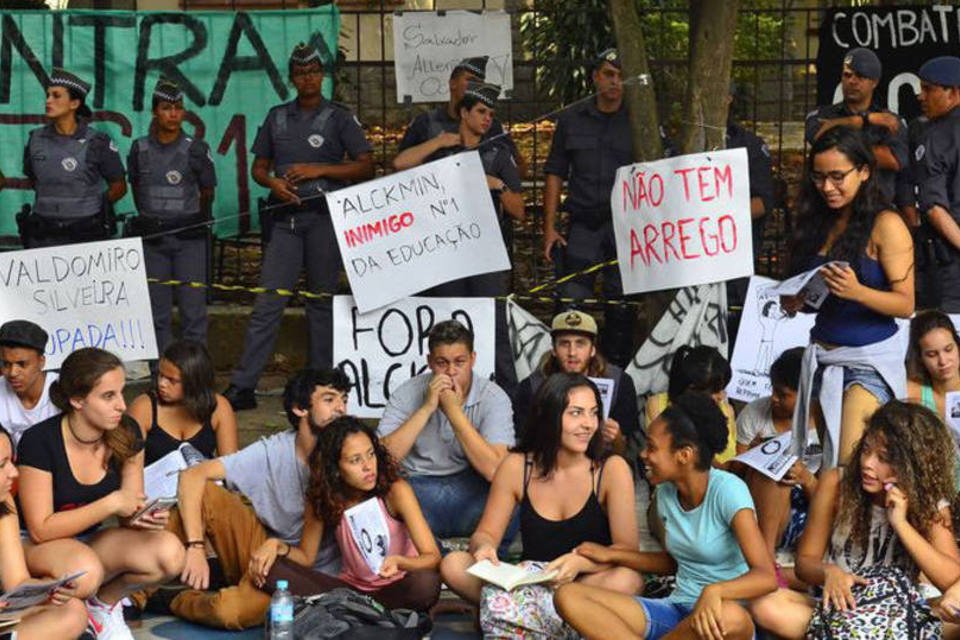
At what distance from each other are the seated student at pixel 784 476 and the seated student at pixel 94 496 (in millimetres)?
2287

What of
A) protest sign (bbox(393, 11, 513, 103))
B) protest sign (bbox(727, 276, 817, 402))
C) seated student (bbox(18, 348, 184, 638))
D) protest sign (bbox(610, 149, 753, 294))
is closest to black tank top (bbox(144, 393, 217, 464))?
seated student (bbox(18, 348, 184, 638))

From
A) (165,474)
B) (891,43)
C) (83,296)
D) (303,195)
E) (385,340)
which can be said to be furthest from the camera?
(891,43)

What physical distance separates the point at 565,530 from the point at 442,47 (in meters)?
4.99

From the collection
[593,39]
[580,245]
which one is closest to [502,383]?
[580,245]

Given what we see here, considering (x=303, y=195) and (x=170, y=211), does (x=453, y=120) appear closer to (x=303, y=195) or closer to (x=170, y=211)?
(x=303, y=195)

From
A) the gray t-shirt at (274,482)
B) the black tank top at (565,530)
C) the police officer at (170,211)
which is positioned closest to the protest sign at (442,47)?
the police officer at (170,211)

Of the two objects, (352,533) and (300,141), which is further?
(300,141)

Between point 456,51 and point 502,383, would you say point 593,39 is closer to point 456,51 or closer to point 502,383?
point 456,51

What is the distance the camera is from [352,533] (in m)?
8.17

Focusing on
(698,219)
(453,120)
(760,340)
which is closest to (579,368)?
(698,219)

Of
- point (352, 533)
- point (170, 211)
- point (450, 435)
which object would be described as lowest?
point (352, 533)

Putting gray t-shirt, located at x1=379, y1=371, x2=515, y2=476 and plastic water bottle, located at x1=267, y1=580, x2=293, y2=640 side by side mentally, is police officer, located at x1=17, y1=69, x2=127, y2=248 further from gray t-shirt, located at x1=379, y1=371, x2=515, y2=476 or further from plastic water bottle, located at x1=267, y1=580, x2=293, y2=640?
plastic water bottle, located at x1=267, y1=580, x2=293, y2=640

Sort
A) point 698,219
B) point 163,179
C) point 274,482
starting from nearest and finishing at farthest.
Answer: point 274,482, point 698,219, point 163,179

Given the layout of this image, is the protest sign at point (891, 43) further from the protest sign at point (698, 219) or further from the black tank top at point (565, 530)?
the black tank top at point (565, 530)
